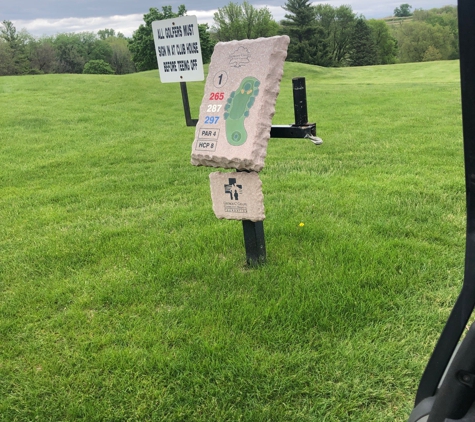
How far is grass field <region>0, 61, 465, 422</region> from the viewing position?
7.10 ft

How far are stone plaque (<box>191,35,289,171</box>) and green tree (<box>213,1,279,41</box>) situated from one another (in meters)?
55.7

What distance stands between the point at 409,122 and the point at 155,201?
579 cm

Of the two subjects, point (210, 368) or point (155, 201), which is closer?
point (210, 368)

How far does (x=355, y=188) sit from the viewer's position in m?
4.73

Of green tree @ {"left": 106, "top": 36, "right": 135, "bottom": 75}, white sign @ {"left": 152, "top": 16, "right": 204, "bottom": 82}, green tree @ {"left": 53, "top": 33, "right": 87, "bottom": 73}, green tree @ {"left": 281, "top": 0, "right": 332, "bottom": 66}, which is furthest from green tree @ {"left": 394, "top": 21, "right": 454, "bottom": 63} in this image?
white sign @ {"left": 152, "top": 16, "right": 204, "bottom": 82}

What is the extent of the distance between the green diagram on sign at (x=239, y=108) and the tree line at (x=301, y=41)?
4013 cm

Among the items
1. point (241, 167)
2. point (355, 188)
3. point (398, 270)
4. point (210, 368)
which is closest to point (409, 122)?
point (355, 188)

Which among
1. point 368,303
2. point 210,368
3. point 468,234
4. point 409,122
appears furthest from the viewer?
point 409,122

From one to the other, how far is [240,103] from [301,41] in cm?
4644

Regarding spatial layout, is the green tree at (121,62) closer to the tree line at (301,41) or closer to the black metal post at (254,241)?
the tree line at (301,41)

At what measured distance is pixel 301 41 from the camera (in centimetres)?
4553

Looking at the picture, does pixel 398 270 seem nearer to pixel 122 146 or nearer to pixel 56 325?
pixel 56 325

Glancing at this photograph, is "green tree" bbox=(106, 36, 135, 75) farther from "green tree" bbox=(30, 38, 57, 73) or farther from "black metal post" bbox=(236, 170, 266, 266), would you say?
"black metal post" bbox=(236, 170, 266, 266)

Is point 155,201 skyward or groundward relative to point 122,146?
groundward
